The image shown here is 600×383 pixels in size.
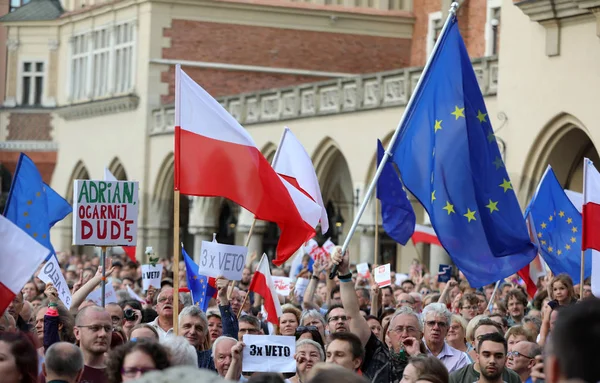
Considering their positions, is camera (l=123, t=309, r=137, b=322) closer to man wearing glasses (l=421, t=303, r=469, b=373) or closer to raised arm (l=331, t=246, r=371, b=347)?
man wearing glasses (l=421, t=303, r=469, b=373)

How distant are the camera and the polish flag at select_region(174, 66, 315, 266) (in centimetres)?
102

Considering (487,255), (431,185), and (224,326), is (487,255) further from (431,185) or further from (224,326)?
(224,326)

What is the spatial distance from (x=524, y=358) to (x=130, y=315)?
335cm

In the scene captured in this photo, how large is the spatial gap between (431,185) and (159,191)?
29.9 meters

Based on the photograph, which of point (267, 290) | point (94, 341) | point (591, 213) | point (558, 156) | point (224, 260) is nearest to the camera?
point (94, 341)

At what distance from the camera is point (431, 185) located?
10930mm

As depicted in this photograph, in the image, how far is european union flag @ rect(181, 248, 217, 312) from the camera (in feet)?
43.2

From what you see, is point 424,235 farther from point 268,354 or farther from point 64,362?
point 64,362

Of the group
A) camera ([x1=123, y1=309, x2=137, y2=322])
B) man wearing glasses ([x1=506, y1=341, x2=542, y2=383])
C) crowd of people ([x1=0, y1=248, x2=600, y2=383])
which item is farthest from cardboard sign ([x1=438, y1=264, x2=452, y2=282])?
man wearing glasses ([x1=506, y1=341, x2=542, y2=383])

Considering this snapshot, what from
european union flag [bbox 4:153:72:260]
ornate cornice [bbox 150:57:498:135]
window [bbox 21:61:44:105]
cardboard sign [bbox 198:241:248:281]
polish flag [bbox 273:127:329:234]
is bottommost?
cardboard sign [bbox 198:241:248:281]

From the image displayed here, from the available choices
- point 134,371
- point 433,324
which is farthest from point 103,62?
point 134,371

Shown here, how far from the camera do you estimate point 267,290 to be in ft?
42.7

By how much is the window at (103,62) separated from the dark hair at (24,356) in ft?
117

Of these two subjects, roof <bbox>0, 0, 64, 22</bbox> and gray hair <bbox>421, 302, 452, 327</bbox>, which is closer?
gray hair <bbox>421, 302, 452, 327</bbox>
